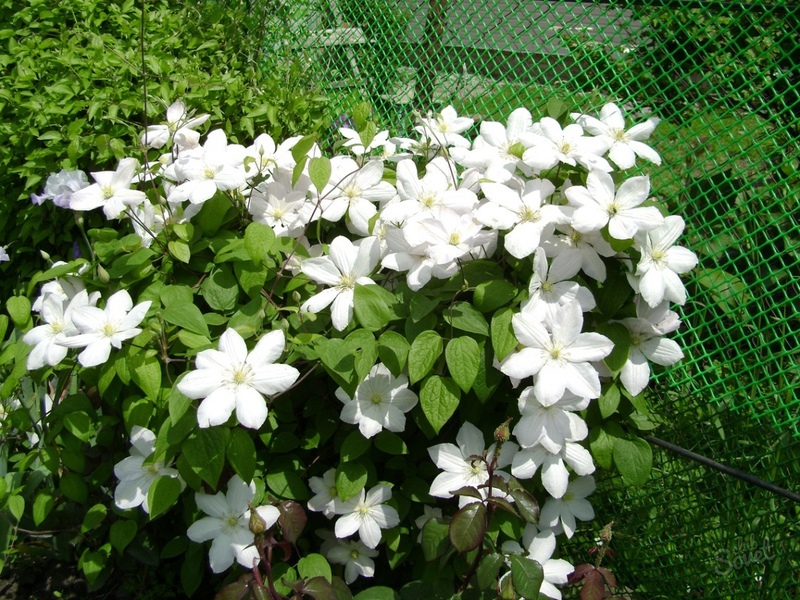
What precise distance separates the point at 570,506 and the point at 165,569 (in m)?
1.10

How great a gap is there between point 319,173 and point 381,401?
494 millimetres

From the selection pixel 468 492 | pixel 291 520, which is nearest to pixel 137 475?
pixel 291 520

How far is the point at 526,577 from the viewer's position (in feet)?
3.75

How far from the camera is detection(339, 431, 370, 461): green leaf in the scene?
138cm

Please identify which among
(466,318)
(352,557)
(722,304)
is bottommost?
(352,557)

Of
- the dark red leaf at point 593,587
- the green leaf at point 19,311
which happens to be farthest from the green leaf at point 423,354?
the green leaf at point 19,311

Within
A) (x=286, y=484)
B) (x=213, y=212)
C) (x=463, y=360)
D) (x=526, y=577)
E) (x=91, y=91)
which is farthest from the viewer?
(x=91, y=91)

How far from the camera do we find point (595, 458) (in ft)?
4.47

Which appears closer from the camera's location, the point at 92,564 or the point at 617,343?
the point at 617,343

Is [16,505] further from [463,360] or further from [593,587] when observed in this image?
[593,587]

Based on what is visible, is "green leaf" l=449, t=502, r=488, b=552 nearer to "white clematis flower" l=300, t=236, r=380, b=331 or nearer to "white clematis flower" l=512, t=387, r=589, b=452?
"white clematis flower" l=512, t=387, r=589, b=452

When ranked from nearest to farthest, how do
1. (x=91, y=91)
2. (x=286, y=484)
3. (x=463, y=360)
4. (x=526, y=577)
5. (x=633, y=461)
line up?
1. (x=526, y=577)
2. (x=463, y=360)
3. (x=633, y=461)
4. (x=286, y=484)
5. (x=91, y=91)

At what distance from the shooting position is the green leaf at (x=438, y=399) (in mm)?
1257

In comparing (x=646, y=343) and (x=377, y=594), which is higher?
(x=646, y=343)
